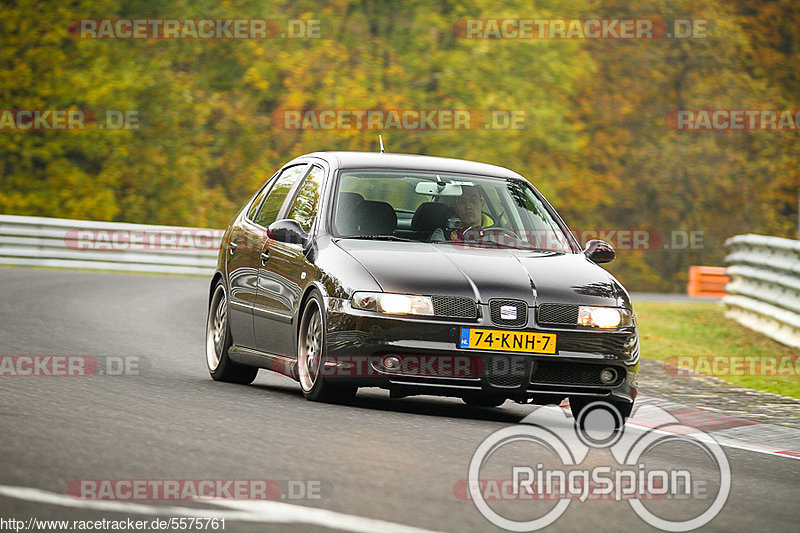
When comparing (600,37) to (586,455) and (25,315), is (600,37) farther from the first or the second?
(586,455)

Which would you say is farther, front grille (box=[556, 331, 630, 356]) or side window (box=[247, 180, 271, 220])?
side window (box=[247, 180, 271, 220])

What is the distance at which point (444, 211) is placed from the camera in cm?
1066

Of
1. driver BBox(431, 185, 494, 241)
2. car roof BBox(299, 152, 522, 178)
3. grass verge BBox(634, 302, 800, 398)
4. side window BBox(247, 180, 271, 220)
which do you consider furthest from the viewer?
grass verge BBox(634, 302, 800, 398)

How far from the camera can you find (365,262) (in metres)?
9.57

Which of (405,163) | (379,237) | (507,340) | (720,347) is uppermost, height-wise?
(405,163)


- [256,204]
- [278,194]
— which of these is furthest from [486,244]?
[256,204]

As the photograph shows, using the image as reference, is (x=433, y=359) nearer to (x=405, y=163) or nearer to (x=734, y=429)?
(x=405, y=163)

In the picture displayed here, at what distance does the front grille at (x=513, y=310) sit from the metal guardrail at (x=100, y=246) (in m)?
22.4

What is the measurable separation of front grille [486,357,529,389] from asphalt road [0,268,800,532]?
268 mm

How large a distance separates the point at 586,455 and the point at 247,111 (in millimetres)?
41190

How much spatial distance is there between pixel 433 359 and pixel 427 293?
40 cm

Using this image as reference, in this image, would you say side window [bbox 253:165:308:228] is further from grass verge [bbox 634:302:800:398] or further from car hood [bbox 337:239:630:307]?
grass verge [bbox 634:302:800:398]

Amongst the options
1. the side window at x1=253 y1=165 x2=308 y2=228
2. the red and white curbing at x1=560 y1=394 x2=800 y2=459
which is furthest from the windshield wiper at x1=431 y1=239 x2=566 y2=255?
the side window at x1=253 y1=165 x2=308 y2=228

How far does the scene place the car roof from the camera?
10.9 m
